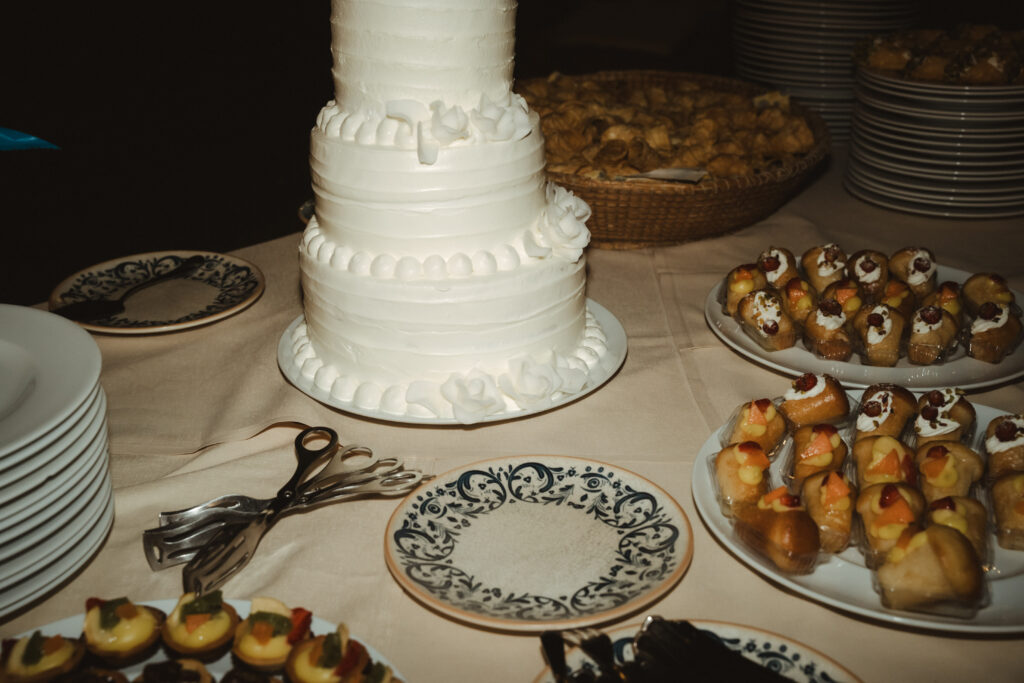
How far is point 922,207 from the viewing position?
2.34 metres

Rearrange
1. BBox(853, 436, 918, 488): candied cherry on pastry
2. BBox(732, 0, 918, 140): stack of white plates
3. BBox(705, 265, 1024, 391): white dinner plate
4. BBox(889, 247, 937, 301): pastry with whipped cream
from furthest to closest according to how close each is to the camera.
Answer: BBox(732, 0, 918, 140): stack of white plates < BBox(889, 247, 937, 301): pastry with whipped cream < BBox(705, 265, 1024, 391): white dinner plate < BBox(853, 436, 918, 488): candied cherry on pastry

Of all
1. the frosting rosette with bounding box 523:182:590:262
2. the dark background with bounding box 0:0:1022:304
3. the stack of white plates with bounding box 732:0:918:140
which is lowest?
the dark background with bounding box 0:0:1022:304

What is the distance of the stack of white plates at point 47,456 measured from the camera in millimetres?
916

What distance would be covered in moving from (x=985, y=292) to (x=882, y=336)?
12.2 inches

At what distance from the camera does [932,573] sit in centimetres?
94

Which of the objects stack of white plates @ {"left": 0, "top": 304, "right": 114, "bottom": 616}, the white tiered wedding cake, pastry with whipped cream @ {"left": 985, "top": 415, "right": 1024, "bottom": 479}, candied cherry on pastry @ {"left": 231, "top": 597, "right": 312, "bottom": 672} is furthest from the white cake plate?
pastry with whipped cream @ {"left": 985, "top": 415, "right": 1024, "bottom": 479}

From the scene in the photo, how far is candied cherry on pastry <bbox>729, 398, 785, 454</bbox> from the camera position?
123 cm

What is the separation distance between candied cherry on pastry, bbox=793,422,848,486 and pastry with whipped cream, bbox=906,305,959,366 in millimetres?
417

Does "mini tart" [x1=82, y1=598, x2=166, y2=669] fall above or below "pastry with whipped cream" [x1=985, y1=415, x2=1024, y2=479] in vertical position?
below

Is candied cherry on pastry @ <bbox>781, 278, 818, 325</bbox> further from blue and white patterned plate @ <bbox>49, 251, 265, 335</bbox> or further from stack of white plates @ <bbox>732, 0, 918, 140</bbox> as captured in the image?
stack of white plates @ <bbox>732, 0, 918, 140</bbox>

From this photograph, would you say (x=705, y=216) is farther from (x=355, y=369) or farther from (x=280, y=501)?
(x=280, y=501)

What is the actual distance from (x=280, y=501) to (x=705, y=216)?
52.3 inches

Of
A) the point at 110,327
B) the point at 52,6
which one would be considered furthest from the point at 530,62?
the point at 110,327

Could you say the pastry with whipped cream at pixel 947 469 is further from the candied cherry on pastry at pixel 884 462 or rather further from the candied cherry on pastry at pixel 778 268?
the candied cherry on pastry at pixel 778 268
